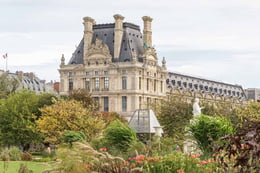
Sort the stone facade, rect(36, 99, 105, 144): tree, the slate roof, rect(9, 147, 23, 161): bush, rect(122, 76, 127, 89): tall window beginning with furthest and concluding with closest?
the stone facade < the slate roof < rect(122, 76, 127, 89): tall window < rect(36, 99, 105, 144): tree < rect(9, 147, 23, 161): bush

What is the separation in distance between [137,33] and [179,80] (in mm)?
21040

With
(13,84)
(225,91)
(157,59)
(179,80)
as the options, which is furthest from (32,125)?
(225,91)

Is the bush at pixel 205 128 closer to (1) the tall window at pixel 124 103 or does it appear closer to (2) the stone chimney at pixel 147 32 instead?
(1) the tall window at pixel 124 103

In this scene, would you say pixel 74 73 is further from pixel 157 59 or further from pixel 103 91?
pixel 157 59

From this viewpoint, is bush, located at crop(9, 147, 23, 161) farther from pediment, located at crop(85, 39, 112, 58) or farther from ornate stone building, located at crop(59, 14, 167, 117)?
pediment, located at crop(85, 39, 112, 58)

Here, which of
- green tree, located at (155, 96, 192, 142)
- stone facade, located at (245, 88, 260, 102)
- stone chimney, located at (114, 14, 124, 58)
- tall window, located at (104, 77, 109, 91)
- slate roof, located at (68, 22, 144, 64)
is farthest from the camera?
stone facade, located at (245, 88, 260, 102)

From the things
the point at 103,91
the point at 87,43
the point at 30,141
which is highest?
the point at 87,43

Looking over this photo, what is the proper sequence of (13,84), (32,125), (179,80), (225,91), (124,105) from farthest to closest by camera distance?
(225,91) → (179,80) → (124,105) → (13,84) → (32,125)

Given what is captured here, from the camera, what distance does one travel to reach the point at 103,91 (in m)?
92.4

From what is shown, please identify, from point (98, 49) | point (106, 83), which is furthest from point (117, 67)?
point (98, 49)

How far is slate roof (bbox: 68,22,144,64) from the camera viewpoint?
93.1 meters

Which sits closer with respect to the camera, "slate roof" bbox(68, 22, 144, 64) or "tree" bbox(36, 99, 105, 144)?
"tree" bbox(36, 99, 105, 144)

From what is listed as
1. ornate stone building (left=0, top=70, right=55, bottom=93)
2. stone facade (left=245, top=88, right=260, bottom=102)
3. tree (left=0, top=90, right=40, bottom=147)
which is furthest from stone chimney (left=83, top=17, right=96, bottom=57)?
stone facade (left=245, top=88, right=260, bottom=102)

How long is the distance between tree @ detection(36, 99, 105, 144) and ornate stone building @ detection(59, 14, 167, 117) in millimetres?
40549
